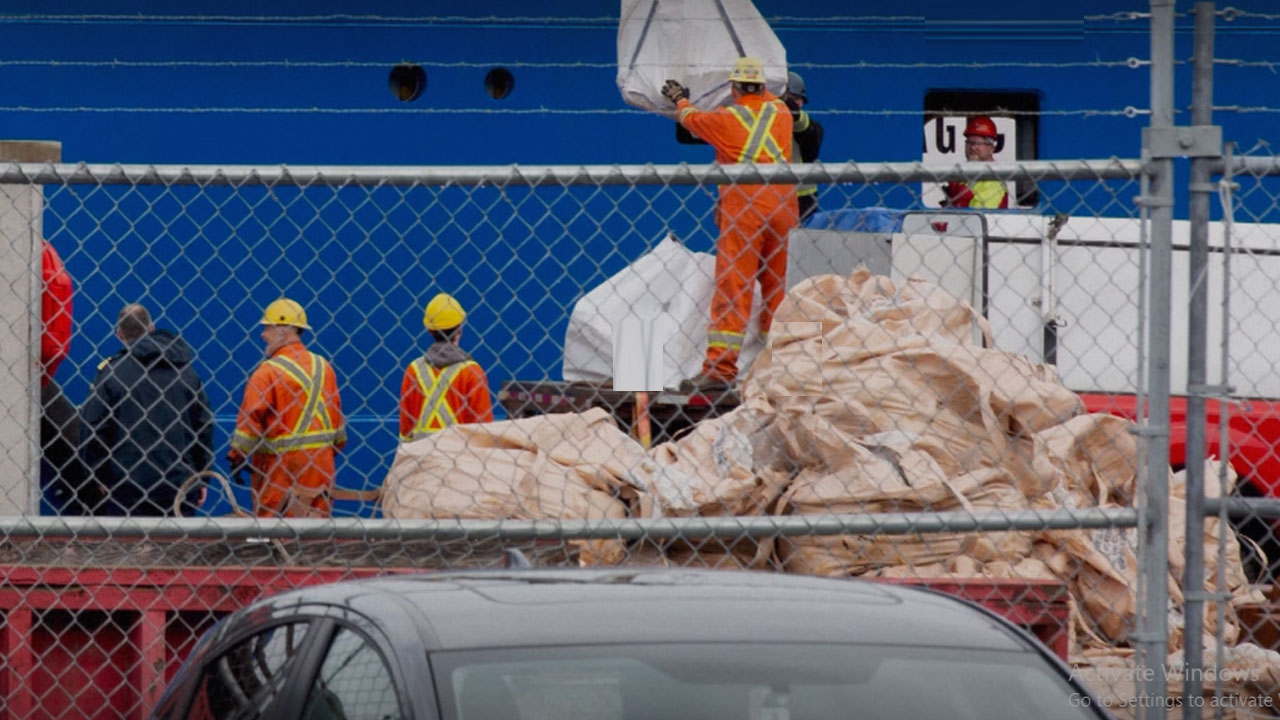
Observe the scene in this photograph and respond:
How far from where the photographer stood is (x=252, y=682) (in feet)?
12.0

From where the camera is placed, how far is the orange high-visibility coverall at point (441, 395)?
10.2 meters

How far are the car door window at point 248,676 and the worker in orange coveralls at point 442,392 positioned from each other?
631cm

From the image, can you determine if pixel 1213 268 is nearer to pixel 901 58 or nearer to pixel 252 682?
pixel 901 58

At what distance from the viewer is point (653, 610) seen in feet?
11.0

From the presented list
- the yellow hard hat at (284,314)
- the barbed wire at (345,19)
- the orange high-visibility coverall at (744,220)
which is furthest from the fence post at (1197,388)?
the barbed wire at (345,19)

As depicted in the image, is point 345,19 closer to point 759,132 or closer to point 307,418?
point 759,132

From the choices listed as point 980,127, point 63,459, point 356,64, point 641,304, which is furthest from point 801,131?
point 63,459

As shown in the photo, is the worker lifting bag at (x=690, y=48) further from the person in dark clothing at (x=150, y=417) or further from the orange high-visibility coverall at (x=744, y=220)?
the person in dark clothing at (x=150, y=417)

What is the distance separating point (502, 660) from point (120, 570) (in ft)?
7.94

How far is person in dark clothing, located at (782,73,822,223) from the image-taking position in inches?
464

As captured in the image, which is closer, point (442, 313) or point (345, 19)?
point (442, 313)

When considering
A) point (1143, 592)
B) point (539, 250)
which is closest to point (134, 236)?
point (539, 250)

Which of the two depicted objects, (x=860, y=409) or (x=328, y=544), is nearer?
(x=860, y=409)

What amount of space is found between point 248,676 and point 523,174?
1685 millimetres
